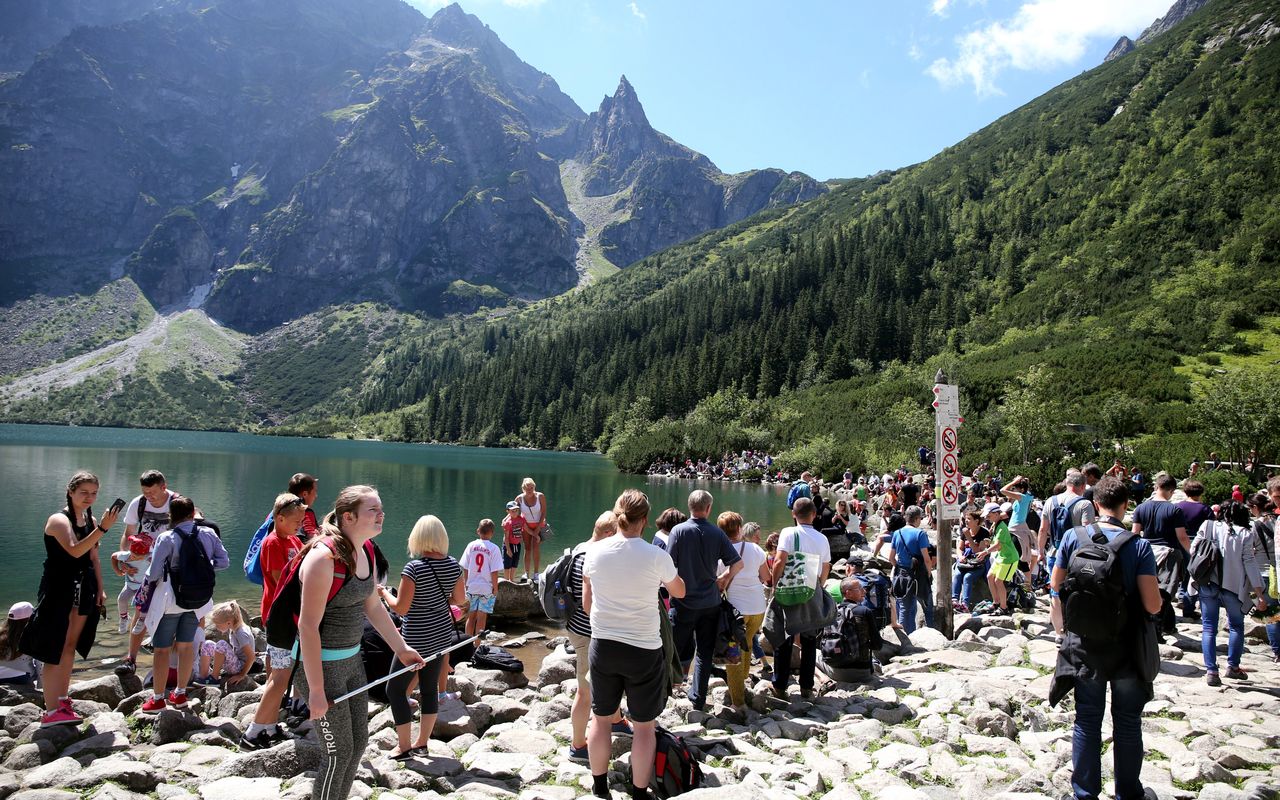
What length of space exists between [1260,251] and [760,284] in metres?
71.4

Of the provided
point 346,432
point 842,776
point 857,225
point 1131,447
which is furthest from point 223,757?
point 346,432

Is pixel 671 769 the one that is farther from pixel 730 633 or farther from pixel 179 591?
pixel 179 591

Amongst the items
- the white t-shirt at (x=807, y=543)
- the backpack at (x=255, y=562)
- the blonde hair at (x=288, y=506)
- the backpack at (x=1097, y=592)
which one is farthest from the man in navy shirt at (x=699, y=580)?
the backpack at (x=255, y=562)

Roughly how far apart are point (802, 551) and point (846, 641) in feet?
5.86

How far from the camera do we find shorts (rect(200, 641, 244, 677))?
825 cm

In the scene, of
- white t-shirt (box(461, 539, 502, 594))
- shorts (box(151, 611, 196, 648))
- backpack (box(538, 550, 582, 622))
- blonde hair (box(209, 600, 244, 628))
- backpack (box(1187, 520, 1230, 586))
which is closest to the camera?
backpack (box(538, 550, 582, 622))

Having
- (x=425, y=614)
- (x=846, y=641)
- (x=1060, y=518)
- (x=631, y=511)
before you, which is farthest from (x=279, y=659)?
(x=1060, y=518)

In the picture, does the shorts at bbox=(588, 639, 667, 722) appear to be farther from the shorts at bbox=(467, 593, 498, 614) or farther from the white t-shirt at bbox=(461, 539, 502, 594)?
the shorts at bbox=(467, 593, 498, 614)

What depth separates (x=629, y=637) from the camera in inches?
191

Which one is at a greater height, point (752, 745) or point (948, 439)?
point (948, 439)

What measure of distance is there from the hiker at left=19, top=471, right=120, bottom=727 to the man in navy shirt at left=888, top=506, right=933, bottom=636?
9.65 metres

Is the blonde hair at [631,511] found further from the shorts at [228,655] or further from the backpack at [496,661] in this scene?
the shorts at [228,655]

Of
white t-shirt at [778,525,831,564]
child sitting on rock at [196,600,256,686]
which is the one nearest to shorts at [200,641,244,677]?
child sitting on rock at [196,600,256,686]

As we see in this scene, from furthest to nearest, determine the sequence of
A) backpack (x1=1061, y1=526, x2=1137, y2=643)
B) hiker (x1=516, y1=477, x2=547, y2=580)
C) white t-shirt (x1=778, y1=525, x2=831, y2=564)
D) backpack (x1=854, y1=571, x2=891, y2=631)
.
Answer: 1. hiker (x1=516, y1=477, x2=547, y2=580)
2. backpack (x1=854, y1=571, x2=891, y2=631)
3. white t-shirt (x1=778, y1=525, x2=831, y2=564)
4. backpack (x1=1061, y1=526, x2=1137, y2=643)
